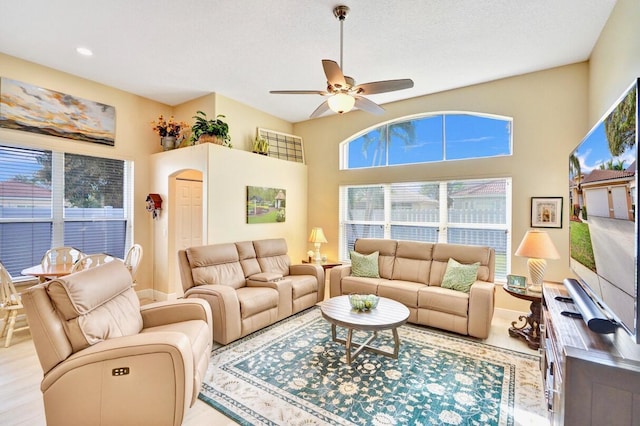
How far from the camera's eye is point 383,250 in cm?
445

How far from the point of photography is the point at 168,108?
5043 mm

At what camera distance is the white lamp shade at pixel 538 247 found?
3010 mm

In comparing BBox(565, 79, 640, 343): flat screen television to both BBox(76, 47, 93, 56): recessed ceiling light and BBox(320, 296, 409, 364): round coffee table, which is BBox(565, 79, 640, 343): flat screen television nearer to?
BBox(320, 296, 409, 364): round coffee table

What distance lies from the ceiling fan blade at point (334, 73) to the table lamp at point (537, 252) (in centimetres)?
258

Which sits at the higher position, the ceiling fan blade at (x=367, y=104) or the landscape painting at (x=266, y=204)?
the ceiling fan blade at (x=367, y=104)

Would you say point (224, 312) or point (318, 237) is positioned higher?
point (318, 237)

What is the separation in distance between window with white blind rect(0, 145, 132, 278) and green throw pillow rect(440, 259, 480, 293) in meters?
4.80

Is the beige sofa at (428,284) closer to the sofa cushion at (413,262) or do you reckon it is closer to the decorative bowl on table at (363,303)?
the sofa cushion at (413,262)

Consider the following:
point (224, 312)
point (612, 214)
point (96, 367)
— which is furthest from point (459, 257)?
point (96, 367)

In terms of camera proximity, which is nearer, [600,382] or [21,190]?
[600,382]

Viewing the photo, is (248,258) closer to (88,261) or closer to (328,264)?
(328,264)

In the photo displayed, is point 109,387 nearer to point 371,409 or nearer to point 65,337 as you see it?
point 65,337

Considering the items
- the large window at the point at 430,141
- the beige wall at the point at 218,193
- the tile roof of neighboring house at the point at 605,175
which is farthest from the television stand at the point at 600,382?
the beige wall at the point at 218,193

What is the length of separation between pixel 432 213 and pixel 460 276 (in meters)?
1.20
